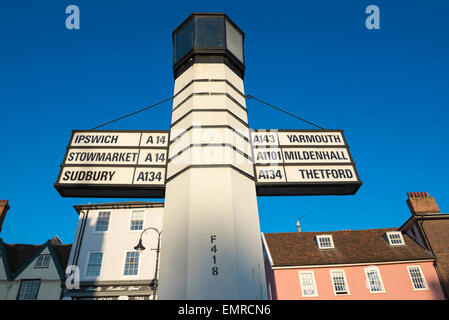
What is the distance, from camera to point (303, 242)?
101ft

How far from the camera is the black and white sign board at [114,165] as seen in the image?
639cm

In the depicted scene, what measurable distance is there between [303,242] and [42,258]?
2644 cm

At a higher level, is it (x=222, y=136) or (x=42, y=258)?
(x=42, y=258)

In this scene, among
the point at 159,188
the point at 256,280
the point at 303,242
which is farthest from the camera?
the point at 303,242

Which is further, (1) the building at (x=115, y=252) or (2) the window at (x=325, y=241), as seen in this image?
(2) the window at (x=325, y=241)

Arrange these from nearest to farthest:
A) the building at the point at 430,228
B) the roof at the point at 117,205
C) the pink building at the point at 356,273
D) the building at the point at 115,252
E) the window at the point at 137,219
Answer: the pink building at the point at 356,273 → the building at the point at 430,228 → the building at the point at 115,252 → the window at the point at 137,219 → the roof at the point at 117,205

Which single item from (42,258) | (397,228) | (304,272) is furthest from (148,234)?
(397,228)

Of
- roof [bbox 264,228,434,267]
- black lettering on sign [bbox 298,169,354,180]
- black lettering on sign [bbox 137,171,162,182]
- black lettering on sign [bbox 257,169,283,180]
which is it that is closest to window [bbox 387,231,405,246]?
roof [bbox 264,228,434,267]

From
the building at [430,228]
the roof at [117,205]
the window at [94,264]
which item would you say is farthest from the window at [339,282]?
the window at [94,264]

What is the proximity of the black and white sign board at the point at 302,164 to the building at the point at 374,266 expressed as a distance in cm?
2136

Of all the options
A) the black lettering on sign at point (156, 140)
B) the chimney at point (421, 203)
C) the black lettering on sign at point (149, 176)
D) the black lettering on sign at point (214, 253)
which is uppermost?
the chimney at point (421, 203)

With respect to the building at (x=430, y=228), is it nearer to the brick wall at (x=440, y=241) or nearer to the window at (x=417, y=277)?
the brick wall at (x=440, y=241)

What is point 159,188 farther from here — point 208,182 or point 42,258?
point 42,258

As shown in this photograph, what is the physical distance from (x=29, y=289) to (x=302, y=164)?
31068 mm
